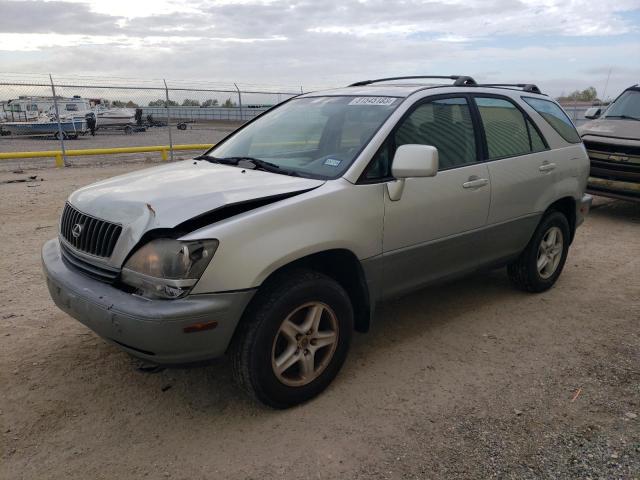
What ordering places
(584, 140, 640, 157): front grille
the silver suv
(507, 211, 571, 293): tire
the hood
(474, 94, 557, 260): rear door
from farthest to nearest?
the hood, (584, 140, 640, 157): front grille, (507, 211, 571, 293): tire, (474, 94, 557, 260): rear door, the silver suv

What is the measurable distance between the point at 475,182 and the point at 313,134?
1.24 metres

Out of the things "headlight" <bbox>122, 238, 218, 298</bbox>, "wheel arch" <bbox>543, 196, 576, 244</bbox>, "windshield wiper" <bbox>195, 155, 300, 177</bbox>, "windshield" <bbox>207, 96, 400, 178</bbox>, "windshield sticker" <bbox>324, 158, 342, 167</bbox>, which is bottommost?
"wheel arch" <bbox>543, 196, 576, 244</bbox>

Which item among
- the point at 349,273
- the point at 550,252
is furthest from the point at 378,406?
the point at 550,252

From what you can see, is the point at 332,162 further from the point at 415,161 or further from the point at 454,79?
the point at 454,79

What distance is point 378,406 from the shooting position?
3.09m

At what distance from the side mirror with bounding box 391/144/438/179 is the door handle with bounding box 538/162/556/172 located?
1848 millimetres

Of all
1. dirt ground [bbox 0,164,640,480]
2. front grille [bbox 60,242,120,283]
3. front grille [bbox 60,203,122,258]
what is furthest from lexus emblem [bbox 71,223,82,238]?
dirt ground [bbox 0,164,640,480]

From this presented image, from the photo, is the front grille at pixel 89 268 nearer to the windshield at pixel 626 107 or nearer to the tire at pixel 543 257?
the tire at pixel 543 257

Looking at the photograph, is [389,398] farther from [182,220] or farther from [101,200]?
[101,200]

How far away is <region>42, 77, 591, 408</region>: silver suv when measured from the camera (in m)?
2.58

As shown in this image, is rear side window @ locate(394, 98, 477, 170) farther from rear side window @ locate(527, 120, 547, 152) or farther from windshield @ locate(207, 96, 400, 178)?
rear side window @ locate(527, 120, 547, 152)

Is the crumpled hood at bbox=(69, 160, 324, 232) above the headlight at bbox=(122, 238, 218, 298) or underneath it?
above

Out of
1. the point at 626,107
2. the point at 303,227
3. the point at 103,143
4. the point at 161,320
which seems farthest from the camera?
the point at 103,143

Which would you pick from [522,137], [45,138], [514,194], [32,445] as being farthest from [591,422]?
[45,138]
